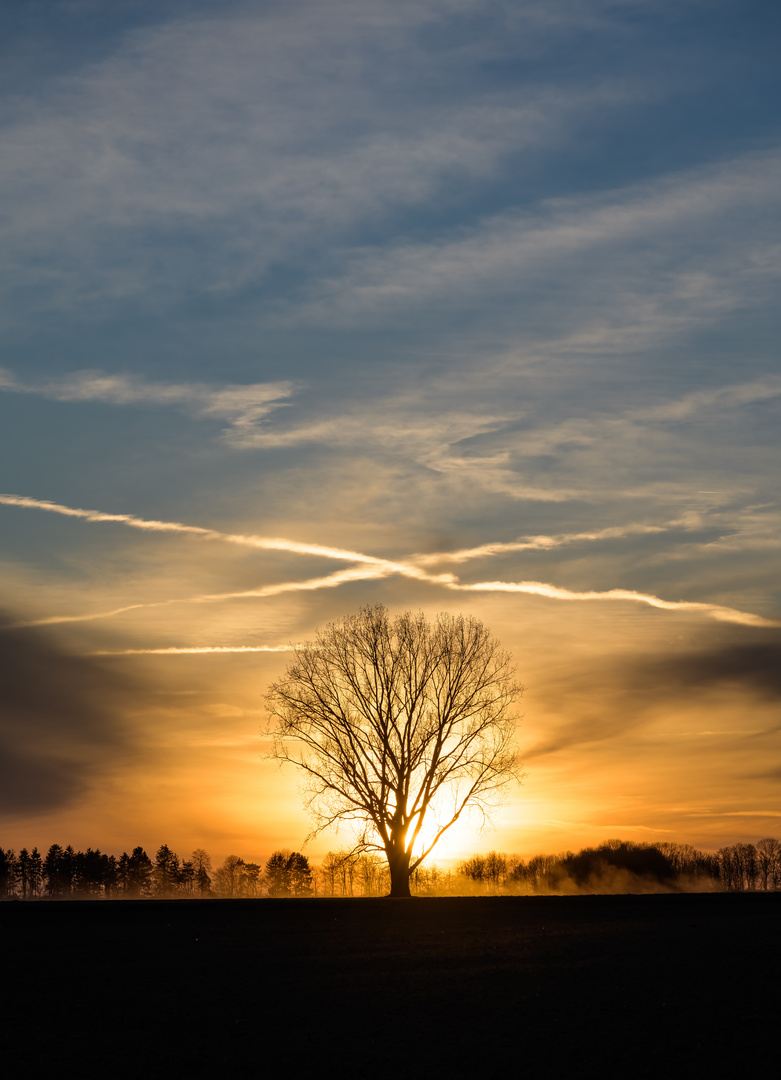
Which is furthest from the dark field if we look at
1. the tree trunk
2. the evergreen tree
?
the evergreen tree

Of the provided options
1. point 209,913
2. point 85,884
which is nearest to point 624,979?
point 209,913

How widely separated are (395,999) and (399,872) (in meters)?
25.1

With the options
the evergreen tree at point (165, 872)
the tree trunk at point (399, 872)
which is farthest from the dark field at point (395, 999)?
the evergreen tree at point (165, 872)

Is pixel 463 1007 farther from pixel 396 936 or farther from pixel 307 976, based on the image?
pixel 396 936

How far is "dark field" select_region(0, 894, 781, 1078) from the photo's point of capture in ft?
40.5

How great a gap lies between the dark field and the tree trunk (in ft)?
52.7

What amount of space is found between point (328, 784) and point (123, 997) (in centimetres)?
2566

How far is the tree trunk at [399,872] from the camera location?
39.2m

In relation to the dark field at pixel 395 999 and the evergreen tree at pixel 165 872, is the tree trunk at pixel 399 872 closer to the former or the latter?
the dark field at pixel 395 999

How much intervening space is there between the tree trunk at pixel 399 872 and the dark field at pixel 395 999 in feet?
52.7

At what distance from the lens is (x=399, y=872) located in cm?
3934

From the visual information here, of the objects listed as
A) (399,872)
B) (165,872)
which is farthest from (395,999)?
(165,872)

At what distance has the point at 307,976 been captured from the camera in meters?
17.0

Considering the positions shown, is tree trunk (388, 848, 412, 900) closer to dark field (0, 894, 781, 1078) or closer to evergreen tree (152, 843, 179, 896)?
dark field (0, 894, 781, 1078)
